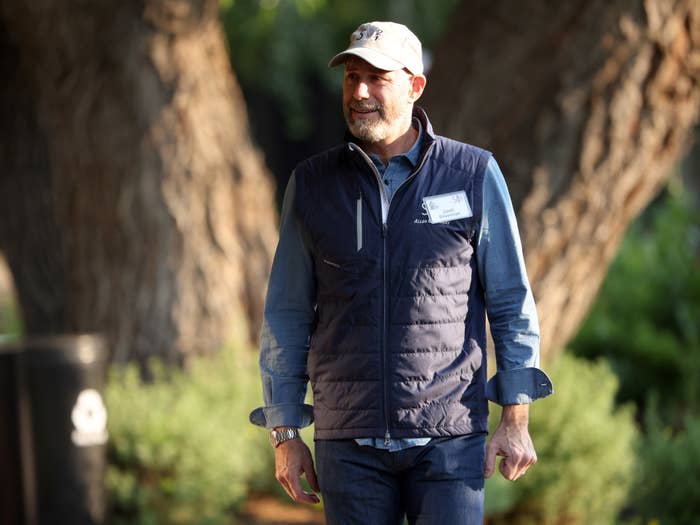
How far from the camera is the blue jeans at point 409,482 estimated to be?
2.97m

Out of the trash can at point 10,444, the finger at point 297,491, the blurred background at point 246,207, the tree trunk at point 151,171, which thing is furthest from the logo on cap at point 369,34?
the tree trunk at point 151,171

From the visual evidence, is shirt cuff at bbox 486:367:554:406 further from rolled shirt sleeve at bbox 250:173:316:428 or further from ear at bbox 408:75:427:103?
ear at bbox 408:75:427:103

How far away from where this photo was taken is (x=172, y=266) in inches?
282

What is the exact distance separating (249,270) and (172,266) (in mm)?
519

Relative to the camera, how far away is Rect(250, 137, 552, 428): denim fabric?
10.1ft

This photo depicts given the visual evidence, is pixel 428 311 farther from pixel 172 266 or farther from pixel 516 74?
pixel 172 266

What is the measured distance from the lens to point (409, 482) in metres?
3.04

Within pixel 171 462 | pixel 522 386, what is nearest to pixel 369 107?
pixel 522 386

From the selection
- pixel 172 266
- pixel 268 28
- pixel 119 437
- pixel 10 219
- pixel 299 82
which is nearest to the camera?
pixel 119 437

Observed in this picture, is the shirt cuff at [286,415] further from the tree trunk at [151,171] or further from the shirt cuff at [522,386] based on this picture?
the tree trunk at [151,171]

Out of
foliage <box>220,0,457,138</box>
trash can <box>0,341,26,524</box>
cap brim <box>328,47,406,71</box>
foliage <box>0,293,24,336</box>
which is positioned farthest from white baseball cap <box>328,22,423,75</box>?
foliage <box>0,293,24,336</box>

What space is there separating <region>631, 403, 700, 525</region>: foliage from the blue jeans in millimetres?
3590

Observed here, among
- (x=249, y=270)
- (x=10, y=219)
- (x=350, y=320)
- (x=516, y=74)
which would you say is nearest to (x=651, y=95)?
(x=516, y=74)

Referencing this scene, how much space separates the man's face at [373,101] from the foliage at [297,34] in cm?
1166
